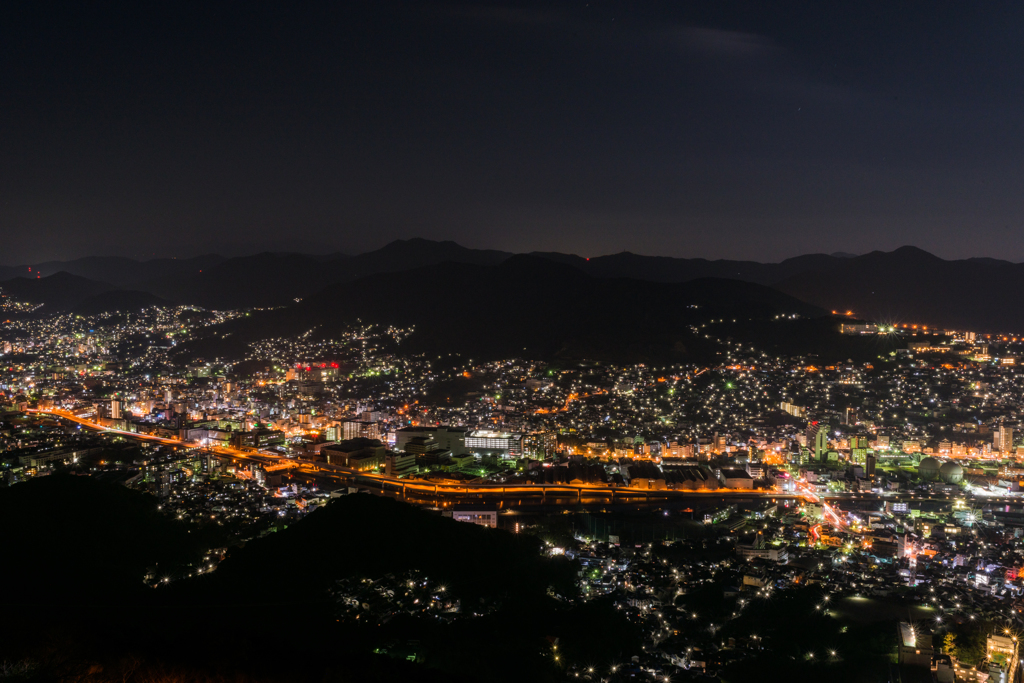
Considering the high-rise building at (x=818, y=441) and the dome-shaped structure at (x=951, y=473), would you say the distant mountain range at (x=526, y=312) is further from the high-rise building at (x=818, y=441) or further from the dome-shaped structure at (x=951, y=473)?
the dome-shaped structure at (x=951, y=473)

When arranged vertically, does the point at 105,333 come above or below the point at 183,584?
above

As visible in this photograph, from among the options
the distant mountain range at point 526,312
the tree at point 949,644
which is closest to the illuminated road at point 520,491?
the tree at point 949,644

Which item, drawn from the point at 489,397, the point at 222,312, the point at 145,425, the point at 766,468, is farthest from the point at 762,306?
the point at 222,312

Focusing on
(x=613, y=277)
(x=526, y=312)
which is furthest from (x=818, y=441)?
(x=613, y=277)

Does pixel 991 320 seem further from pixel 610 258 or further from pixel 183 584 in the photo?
pixel 183 584

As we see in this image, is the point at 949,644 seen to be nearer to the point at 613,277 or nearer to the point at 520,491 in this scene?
the point at 520,491

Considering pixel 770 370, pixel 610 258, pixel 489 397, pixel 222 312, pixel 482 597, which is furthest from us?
pixel 610 258
